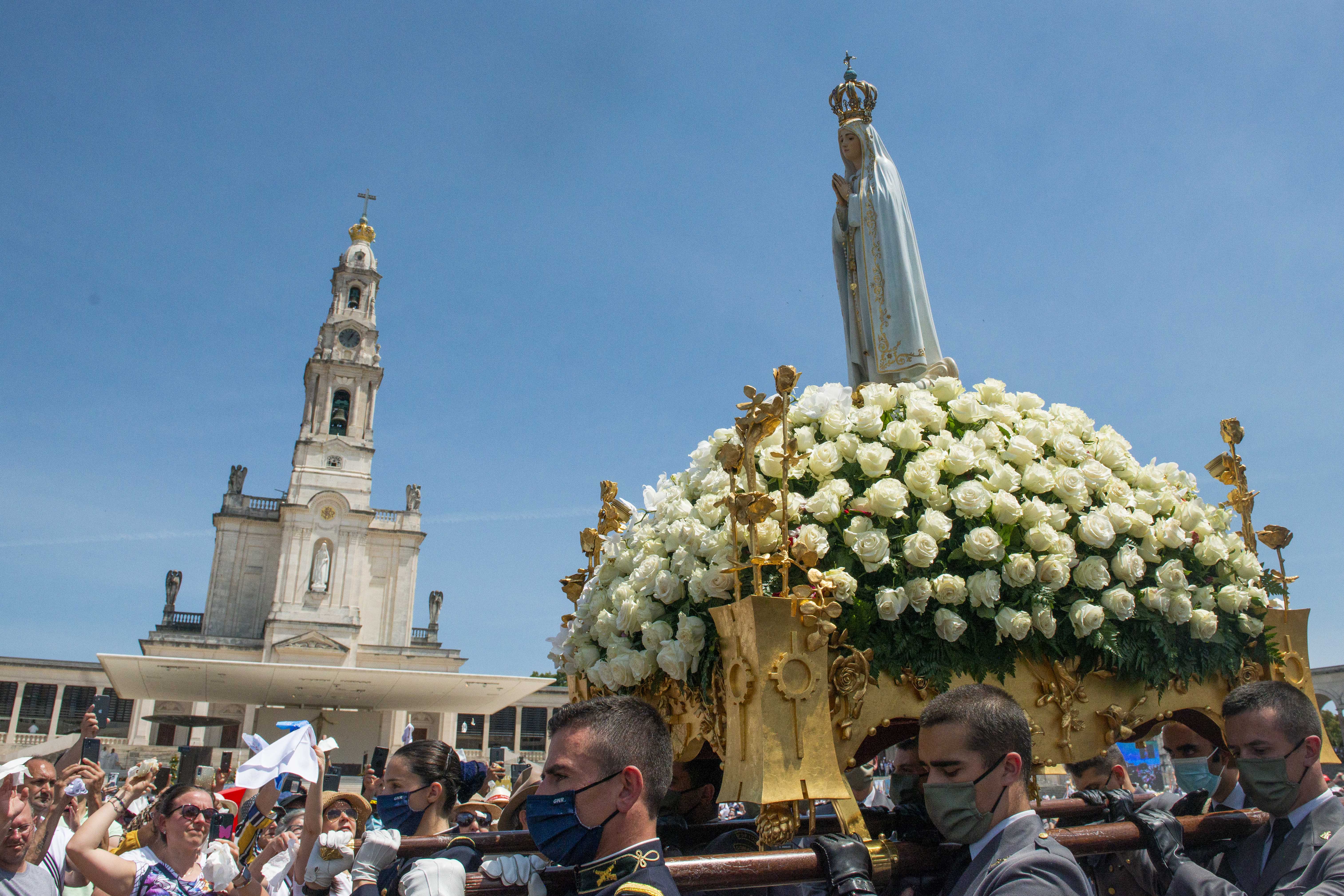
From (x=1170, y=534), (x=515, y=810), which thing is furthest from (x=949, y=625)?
(x=515, y=810)

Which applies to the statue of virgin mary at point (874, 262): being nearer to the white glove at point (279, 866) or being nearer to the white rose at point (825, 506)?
the white rose at point (825, 506)

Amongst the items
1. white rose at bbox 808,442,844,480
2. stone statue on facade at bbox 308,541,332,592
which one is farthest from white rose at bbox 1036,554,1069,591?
stone statue on facade at bbox 308,541,332,592

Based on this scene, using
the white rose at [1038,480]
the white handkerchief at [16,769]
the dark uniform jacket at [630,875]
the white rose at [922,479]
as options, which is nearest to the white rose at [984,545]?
the white rose at [922,479]

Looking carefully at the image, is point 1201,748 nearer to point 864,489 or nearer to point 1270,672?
point 1270,672

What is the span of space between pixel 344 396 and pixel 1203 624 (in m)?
47.6

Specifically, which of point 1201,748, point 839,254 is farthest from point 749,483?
point 839,254

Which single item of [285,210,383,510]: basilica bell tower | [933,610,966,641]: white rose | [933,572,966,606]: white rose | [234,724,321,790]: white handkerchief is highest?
[285,210,383,510]: basilica bell tower

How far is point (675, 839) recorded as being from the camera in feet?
11.1

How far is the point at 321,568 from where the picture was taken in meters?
44.0

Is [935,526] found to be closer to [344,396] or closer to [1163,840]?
[1163,840]

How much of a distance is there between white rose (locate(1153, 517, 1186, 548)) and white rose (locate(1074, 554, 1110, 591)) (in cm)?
42

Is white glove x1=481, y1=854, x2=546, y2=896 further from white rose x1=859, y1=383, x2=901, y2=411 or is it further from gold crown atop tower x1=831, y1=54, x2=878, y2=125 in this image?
gold crown atop tower x1=831, y1=54, x2=878, y2=125

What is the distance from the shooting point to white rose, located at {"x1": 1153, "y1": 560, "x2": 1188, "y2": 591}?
340 cm

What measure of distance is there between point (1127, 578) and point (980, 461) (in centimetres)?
67
